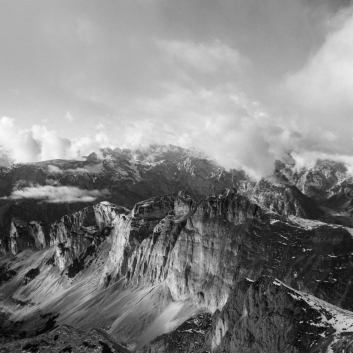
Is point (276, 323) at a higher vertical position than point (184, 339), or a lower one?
higher

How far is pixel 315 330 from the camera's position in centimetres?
10400

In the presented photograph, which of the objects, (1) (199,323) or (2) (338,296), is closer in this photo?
(2) (338,296)

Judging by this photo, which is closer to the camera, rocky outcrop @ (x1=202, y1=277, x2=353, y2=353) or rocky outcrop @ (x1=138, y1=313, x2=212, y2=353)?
rocky outcrop @ (x1=202, y1=277, x2=353, y2=353)

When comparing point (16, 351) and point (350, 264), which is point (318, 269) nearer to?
point (350, 264)

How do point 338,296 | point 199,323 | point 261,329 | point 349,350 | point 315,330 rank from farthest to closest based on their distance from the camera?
point 199,323, point 338,296, point 261,329, point 315,330, point 349,350

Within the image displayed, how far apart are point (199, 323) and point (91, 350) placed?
83397 millimetres

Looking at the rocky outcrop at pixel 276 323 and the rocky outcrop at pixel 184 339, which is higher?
the rocky outcrop at pixel 276 323

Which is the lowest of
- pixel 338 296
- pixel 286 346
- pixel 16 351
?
pixel 16 351

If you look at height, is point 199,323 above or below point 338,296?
below

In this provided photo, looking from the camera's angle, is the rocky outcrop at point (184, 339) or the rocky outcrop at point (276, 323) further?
the rocky outcrop at point (184, 339)

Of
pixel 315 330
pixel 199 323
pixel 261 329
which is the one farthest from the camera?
pixel 199 323

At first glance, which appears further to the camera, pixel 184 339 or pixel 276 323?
pixel 184 339

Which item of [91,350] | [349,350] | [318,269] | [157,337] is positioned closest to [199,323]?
[157,337]

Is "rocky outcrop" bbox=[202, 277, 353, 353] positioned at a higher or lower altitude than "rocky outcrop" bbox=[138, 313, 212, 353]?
higher
